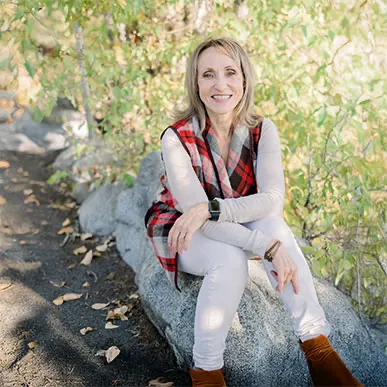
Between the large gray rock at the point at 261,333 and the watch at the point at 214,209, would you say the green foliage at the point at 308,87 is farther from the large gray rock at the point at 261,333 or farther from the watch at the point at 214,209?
the watch at the point at 214,209

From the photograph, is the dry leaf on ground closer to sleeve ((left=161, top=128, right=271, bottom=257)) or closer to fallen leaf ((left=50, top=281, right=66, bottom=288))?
fallen leaf ((left=50, top=281, right=66, bottom=288))

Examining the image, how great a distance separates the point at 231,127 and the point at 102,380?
56.1 inches

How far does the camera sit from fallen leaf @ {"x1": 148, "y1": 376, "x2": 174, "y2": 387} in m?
2.32

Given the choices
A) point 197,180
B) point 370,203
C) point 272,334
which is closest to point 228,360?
point 272,334

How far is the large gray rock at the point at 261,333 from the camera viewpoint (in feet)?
7.35

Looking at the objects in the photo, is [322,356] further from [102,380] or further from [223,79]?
[223,79]

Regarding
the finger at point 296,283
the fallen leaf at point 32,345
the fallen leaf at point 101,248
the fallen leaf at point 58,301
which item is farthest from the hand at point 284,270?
the fallen leaf at point 101,248

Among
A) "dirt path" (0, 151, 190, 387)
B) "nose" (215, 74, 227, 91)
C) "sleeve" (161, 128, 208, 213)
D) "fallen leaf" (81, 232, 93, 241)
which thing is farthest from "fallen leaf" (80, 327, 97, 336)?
"nose" (215, 74, 227, 91)

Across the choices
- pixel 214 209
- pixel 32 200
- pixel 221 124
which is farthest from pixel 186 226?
pixel 32 200

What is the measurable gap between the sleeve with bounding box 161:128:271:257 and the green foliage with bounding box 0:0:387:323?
1.76ft

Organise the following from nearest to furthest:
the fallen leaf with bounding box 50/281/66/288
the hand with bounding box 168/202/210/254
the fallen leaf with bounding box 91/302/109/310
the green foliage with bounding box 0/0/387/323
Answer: the hand with bounding box 168/202/210/254 < the green foliage with bounding box 0/0/387/323 < the fallen leaf with bounding box 91/302/109/310 < the fallen leaf with bounding box 50/281/66/288

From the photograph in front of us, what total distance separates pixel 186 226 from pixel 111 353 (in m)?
0.91

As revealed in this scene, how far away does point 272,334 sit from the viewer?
2.29 m

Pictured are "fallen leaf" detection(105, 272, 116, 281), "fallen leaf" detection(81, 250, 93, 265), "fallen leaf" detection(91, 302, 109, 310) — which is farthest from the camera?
"fallen leaf" detection(81, 250, 93, 265)
